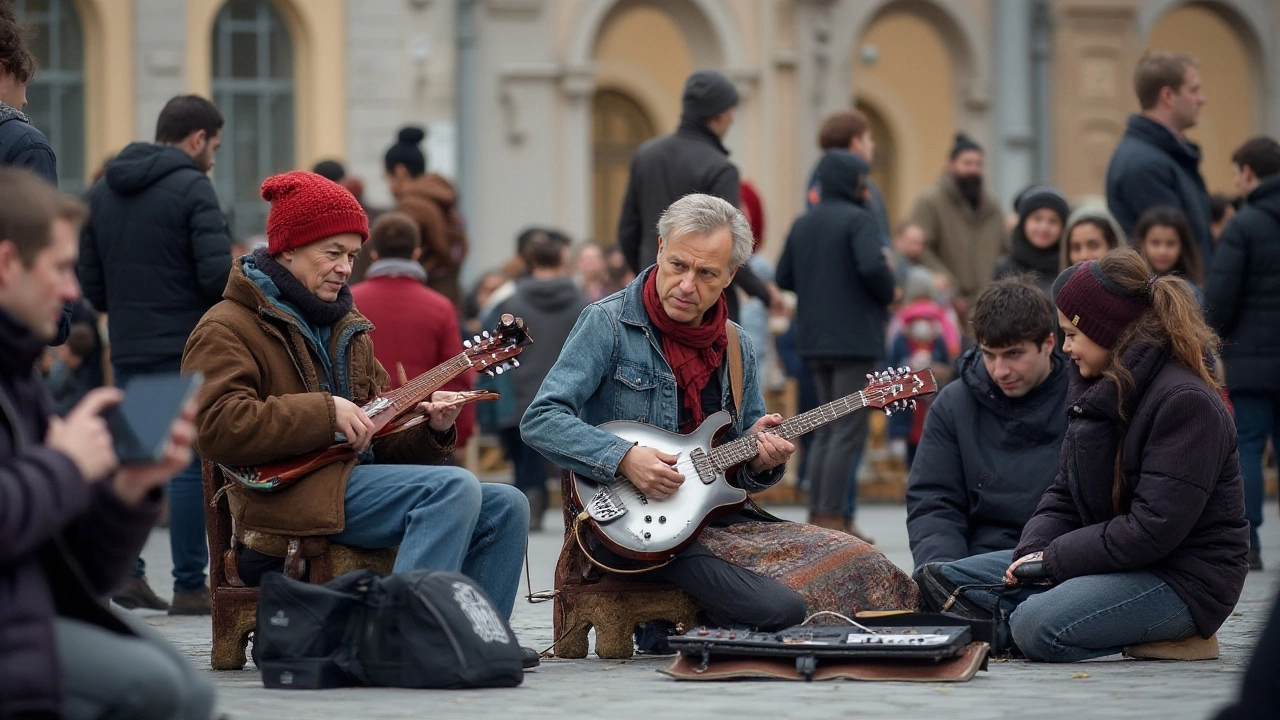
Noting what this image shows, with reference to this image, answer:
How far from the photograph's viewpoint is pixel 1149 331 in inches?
260

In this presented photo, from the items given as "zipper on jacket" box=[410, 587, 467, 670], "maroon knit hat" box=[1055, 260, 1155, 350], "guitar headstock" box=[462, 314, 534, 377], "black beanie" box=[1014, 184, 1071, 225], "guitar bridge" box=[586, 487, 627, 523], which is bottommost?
"zipper on jacket" box=[410, 587, 467, 670]

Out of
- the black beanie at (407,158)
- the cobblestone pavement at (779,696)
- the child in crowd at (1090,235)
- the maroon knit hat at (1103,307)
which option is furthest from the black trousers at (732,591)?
the black beanie at (407,158)

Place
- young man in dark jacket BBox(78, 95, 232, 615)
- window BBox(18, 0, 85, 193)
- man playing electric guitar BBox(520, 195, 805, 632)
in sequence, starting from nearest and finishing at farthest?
man playing electric guitar BBox(520, 195, 805, 632)
young man in dark jacket BBox(78, 95, 232, 615)
window BBox(18, 0, 85, 193)

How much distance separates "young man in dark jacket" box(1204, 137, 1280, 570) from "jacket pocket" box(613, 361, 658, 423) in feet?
12.4

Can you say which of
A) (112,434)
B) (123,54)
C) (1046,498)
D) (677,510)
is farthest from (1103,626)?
(123,54)

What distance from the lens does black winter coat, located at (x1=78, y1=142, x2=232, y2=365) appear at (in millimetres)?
8523

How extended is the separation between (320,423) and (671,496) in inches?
46.2

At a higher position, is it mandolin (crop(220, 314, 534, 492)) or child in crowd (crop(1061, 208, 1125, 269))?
child in crowd (crop(1061, 208, 1125, 269))

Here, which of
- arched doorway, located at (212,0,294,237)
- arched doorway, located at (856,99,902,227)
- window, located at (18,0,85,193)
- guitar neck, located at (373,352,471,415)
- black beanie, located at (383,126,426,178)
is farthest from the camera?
arched doorway, located at (856,99,902,227)

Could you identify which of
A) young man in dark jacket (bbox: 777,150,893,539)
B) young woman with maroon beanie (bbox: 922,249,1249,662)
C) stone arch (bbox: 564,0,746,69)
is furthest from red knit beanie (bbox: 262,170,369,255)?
stone arch (bbox: 564,0,746,69)

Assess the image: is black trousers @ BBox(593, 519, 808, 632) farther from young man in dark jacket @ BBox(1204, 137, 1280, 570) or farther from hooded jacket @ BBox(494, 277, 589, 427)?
hooded jacket @ BBox(494, 277, 589, 427)

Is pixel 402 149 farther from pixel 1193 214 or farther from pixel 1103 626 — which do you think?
pixel 1103 626

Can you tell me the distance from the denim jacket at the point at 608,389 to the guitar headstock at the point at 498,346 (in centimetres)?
14

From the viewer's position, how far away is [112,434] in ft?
14.2
